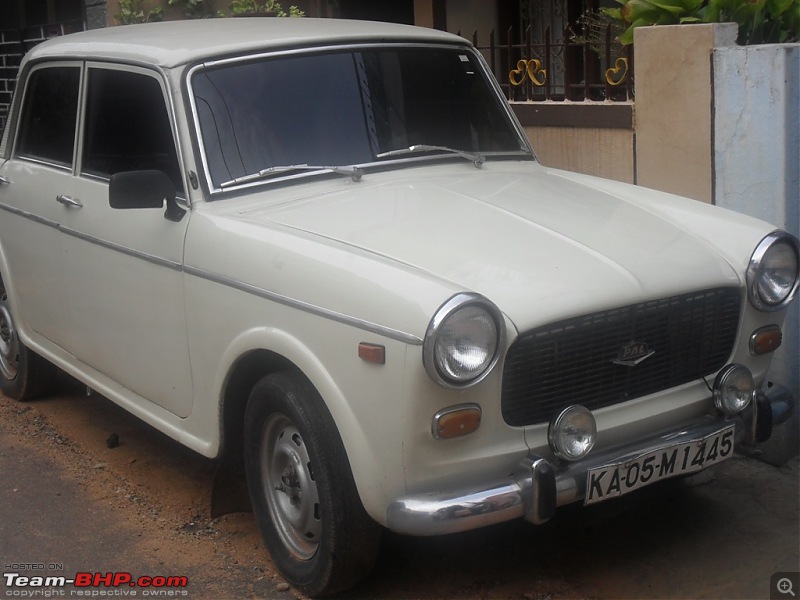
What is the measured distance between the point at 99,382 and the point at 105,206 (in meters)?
0.82

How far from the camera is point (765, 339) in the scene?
3.84 m

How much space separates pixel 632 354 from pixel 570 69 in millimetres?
3622

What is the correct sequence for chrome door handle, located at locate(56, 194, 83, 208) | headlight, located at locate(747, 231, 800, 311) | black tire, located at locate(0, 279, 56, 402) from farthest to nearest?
black tire, located at locate(0, 279, 56, 402)
chrome door handle, located at locate(56, 194, 83, 208)
headlight, located at locate(747, 231, 800, 311)

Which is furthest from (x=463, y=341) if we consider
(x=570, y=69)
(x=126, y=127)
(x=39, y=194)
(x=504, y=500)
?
(x=570, y=69)

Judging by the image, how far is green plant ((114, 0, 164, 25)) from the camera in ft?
29.2

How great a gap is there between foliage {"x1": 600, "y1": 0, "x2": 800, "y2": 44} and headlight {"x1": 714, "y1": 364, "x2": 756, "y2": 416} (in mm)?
2224

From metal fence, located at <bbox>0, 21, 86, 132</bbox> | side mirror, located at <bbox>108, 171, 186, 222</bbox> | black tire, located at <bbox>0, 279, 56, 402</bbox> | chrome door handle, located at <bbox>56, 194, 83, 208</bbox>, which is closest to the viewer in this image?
side mirror, located at <bbox>108, 171, 186, 222</bbox>

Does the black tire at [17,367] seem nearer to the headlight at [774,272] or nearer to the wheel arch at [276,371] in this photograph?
the wheel arch at [276,371]

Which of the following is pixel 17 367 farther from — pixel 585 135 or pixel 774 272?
pixel 774 272

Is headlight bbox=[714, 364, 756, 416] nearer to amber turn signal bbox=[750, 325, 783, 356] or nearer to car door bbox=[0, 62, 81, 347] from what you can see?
amber turn signal bbox=[750, 325, 783, 356]

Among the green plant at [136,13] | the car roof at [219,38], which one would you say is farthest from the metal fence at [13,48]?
the car roof at [219,38]

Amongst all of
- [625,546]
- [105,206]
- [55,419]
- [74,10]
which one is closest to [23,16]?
[74,10]

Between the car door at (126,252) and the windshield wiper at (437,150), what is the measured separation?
87cm

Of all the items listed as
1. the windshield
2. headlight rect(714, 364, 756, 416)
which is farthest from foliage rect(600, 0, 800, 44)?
headlight rect(714, 364, 756, 416)
